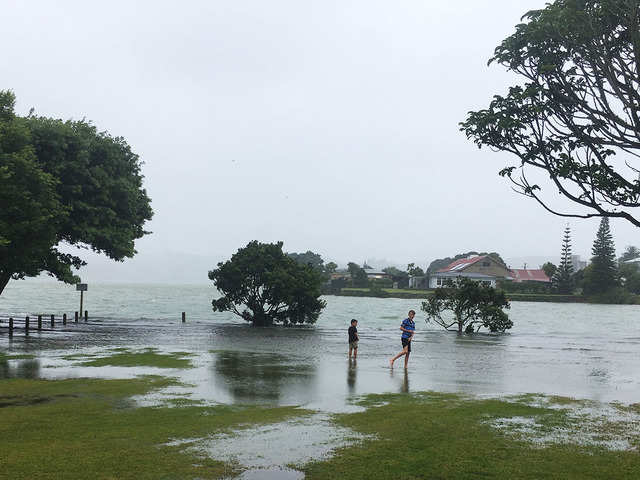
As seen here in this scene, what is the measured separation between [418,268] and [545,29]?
5923 inches

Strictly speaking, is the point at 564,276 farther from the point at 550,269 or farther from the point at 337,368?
the point at 337,368

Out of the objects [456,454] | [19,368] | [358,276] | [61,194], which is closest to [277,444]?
[456,454]

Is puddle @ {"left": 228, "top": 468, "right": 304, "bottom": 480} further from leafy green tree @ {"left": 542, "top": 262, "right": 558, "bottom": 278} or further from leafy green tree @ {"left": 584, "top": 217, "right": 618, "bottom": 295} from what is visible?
leafy green tree @ {"left": 542, "top": 262, "right": 558, "bottom": 278}

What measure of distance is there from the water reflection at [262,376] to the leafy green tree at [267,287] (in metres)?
23.9

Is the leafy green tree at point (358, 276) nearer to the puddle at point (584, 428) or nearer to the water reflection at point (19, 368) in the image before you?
the water reflection at point (19, 368)

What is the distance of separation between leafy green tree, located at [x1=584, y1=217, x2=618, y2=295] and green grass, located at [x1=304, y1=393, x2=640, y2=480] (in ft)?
440

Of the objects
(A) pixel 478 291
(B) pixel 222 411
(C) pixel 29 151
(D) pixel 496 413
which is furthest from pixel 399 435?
(A) pixel 478 291

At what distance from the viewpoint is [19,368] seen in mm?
18641

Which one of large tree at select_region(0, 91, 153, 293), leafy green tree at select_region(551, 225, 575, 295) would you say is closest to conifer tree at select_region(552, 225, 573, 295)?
leafy green tree at select_region(551, 225, 575, 295)

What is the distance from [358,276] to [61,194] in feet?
411

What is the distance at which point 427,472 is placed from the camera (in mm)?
7996

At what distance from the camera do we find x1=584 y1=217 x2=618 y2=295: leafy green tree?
433ft

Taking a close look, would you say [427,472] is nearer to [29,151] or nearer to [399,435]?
[399,435]

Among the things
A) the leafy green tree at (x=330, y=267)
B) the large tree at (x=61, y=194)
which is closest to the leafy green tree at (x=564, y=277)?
the leafy green tree at (x=330, y=267)
